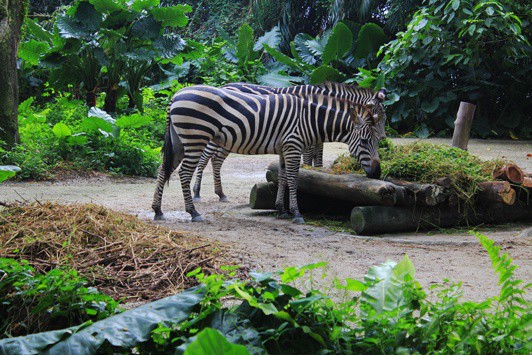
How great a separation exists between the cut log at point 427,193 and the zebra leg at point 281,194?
5.70ft

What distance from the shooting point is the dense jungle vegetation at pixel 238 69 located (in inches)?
479

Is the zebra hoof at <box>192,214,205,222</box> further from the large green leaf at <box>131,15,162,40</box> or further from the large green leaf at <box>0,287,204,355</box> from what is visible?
the large green leaf at <box>131,15,162,40</box>

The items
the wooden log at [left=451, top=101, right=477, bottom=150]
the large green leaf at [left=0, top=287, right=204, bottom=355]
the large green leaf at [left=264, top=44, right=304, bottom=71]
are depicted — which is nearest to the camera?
the large green leaf at [left=0, top=287, right=204, bottom=355]

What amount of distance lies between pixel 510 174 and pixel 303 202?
8.83 feet

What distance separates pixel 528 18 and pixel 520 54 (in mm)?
1080

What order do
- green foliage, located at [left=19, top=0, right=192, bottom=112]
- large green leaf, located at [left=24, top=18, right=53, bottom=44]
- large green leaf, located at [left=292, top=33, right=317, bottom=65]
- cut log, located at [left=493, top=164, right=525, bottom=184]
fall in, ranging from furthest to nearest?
1. large green leaf, located at [left=292, top=33, right=317, bottom=65]
2. large green leaf, located at [left=24, top=18, right=53, bottom=44]
3. green foliage, located at [left=19, top=0, right=192, bottom=112]
4. cut log, located at [left=493, top=164, right=525, bottom=184]

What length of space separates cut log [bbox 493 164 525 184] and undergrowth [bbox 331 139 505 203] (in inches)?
4.8

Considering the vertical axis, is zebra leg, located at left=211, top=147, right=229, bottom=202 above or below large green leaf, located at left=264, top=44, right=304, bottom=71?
below

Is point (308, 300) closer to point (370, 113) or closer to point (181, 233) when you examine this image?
point (181, 233)

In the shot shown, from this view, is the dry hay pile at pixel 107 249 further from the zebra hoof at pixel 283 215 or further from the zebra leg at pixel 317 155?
the zebra leg at pixel 317 155

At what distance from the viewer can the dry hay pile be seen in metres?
4.28

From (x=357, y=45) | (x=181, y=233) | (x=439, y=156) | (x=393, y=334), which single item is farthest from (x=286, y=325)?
(x=357, y=45)

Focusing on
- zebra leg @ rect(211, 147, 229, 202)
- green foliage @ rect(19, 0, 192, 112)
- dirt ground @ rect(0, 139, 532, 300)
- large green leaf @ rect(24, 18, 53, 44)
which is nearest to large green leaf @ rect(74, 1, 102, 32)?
green foliage @ rect(19, 0, 192, 112)

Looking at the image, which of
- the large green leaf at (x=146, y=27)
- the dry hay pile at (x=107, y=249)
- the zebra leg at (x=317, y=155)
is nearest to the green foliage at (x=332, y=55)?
the large green leaf at (x=146, y=27)
